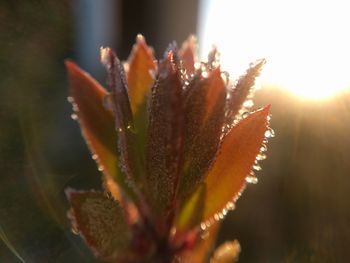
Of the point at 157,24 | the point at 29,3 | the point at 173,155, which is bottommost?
the point at 173,155

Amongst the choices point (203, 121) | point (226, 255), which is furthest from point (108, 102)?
point (226, 255)

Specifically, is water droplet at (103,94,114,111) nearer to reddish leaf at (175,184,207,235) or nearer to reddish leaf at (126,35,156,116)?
reddish leaf at (126,35,156,116)

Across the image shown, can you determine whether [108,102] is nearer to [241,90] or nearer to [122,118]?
[122,118]

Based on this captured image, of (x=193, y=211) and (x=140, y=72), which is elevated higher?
(x=140, y=72)

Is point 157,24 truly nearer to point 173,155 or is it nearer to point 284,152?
point 284,152

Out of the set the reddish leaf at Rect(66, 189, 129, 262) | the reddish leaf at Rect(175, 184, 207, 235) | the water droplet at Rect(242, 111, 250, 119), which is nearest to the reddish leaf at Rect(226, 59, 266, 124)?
the water droplet at Rect(242, 111, 250, 119)

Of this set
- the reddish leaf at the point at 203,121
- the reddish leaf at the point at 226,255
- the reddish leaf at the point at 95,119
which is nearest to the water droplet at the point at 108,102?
the reddish leaf at the point at 95,119

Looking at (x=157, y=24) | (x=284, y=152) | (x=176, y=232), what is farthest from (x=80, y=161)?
(x=157, y=24)
